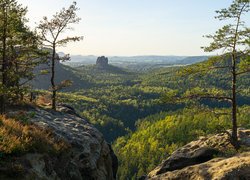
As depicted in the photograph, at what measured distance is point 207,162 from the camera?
23328mm

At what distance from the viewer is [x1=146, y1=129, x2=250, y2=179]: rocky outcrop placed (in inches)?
791

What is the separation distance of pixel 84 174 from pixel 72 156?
1.79 metres

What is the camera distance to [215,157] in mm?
24391

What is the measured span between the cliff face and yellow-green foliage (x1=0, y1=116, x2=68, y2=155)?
0.43 metres

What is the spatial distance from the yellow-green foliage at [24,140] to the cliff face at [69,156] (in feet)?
1.43

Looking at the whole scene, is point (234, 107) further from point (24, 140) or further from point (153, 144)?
point (153, 144)

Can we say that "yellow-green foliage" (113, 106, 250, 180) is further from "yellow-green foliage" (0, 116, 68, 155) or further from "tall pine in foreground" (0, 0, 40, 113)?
"yellow-green foliage" (0, 116, 68, 155)

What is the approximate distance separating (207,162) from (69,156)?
9.90 meters

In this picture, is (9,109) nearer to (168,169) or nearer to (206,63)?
(168,169)

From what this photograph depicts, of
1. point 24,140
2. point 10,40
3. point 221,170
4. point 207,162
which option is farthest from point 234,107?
point 10,40

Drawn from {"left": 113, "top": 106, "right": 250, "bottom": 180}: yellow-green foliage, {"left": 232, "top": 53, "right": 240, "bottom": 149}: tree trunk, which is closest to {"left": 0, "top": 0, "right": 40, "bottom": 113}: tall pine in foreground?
{"left": 232, "top": 53, "right": 240, "bottom": 149}: tree trunk

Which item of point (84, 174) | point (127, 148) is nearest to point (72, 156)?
point (84, 174)

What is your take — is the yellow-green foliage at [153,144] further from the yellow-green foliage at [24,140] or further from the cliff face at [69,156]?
the yellow-green foliage at [24,140]

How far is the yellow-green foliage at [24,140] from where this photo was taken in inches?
671
